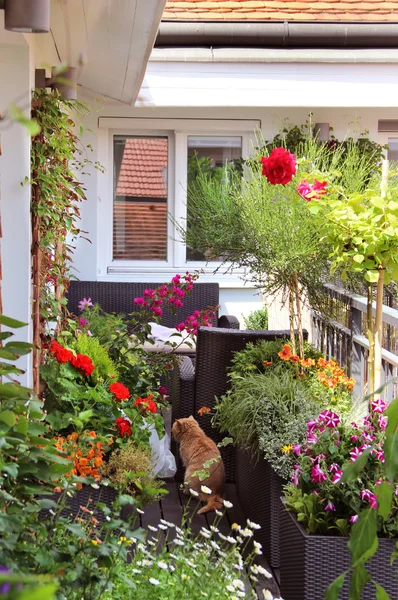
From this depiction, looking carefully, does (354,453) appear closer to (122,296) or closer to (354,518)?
(354,518)

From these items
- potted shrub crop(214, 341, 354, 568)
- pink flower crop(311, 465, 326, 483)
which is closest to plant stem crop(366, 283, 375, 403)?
potted shrub crop(214, 341, 354, 568)

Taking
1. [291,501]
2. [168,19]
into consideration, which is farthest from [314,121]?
[291,501]

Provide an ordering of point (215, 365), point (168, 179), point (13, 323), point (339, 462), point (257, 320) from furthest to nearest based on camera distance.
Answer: point (168, 179) → point (257, 320) → point (215, 365) → point (339, 462) → point (13, 323)

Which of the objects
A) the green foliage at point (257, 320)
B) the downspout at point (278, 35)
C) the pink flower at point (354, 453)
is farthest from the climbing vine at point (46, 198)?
the downspout at point (278, 35)

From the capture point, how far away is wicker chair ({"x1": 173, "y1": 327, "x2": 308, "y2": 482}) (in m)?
5.07

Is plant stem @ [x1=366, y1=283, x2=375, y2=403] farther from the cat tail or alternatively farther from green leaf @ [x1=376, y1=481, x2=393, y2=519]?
green leaf @ [x1=376, y1=481, x2=393, y2=519]

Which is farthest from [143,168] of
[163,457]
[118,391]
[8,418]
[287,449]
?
[8,418]

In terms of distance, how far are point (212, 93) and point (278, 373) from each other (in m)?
4.19

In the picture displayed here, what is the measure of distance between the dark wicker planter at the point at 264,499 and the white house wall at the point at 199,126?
4284 mm

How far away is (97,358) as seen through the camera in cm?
431

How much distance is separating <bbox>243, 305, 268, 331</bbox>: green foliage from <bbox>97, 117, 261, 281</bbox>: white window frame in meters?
0.48

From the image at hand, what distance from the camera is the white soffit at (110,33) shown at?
142 inches

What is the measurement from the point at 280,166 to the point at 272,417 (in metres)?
1.13

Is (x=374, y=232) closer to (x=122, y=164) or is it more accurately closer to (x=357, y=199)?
(x=357, y=199)
